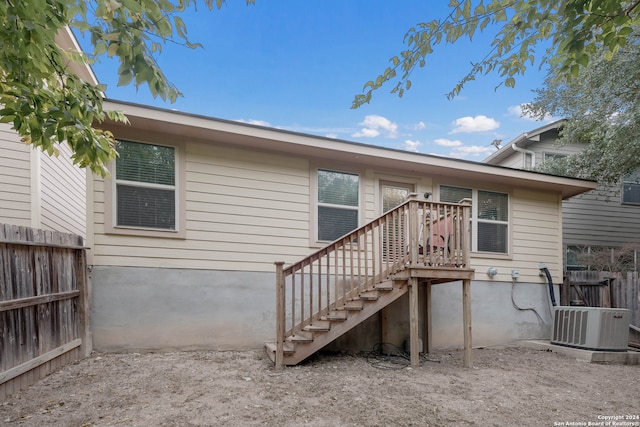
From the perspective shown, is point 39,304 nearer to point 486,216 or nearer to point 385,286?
point 385,286

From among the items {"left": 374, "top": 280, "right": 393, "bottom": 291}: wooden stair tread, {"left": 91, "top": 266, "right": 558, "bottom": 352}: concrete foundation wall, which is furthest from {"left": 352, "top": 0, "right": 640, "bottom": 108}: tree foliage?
{"left": 91, "top": 266, "right": 558, "bottom": 352}: concrete foundation wall

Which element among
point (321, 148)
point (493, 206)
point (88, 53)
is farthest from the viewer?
point (493, 206)

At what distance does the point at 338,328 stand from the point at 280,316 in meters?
0.82

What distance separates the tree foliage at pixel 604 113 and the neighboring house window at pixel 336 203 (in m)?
4.61

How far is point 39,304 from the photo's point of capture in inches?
143

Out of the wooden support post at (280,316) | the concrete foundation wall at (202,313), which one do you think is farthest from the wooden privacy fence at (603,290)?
the wooden support post at (280,316)

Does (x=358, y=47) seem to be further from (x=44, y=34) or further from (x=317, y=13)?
(x=44, y=34)

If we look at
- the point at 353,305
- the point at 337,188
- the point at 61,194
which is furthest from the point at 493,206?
the point at 61,194

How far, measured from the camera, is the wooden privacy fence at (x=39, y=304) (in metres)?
3.21

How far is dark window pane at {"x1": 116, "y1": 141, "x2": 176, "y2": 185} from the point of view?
4.95m

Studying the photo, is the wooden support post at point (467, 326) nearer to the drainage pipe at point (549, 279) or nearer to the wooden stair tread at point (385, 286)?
the wooden stair tread at point (385, 286)

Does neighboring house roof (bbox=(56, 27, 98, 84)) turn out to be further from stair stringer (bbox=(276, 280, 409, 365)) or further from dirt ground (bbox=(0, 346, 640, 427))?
stair stringer (bbox=(276, 280, 409, 365))

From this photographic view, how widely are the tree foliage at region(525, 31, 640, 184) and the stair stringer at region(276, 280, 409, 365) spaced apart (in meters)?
5.36

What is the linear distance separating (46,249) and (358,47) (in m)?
8.13
